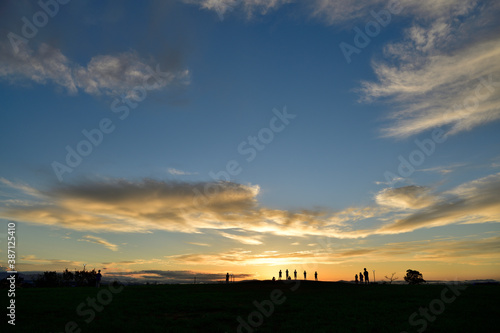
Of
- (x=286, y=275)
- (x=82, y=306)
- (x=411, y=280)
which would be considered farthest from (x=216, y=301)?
(x=411, y=280)

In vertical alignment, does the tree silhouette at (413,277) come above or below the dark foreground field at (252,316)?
below

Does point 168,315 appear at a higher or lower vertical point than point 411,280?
higher

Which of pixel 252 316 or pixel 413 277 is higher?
pixel 252 316

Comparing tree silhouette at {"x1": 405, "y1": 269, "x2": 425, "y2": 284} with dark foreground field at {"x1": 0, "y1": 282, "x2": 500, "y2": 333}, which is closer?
dark foreground field at {"x1": 0, "y1": 282, "x2": 500, "y2": 333}

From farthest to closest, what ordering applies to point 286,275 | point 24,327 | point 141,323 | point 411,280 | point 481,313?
point 411,280, point 286,275, point 481,313, point 141,323, point 24,327

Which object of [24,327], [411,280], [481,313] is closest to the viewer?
[24,327]

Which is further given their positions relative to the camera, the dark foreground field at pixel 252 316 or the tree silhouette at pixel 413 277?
the tree silhouette at pixel 413 277

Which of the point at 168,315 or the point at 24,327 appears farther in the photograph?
the point at 168,315

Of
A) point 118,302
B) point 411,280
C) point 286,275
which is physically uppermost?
point 118,302

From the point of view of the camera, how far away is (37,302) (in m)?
27.4

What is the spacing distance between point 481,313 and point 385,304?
732 cm

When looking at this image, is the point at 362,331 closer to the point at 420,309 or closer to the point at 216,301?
the point at 420,309

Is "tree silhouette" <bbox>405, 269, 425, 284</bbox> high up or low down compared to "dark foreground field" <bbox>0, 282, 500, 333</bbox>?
down

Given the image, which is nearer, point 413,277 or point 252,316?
point 252,316
